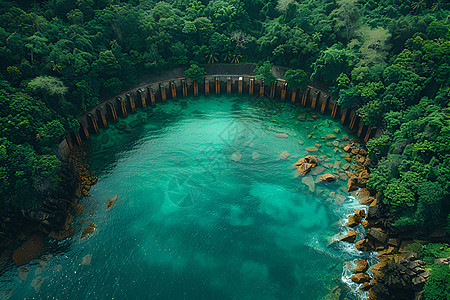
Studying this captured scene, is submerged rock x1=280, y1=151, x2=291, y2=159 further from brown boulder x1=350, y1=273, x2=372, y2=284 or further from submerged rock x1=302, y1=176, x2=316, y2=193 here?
brown boulder x1=350, y1=273, x2=372, y2=284

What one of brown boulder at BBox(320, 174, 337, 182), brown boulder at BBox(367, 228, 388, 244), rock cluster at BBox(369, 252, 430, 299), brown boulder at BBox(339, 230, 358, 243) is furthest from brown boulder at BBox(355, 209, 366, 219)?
rock cluster at BBox(369, 252, 430, 299)

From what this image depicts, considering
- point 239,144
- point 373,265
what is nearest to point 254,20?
point 239,144

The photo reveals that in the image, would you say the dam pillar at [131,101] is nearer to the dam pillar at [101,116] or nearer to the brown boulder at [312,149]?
the dam pillar at [101,116]

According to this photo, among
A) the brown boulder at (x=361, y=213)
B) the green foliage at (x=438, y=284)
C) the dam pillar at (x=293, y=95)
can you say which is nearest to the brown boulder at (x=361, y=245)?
the brown boulder at (x=361, y=213)

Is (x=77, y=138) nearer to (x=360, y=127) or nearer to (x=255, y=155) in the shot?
(x=255, y=155)

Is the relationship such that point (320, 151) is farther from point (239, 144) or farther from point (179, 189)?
point (179, 189)

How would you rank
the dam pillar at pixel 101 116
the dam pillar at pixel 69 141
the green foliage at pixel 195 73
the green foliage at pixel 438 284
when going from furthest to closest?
the green foliage at pixel 195 73 < the dam pillar at pixel 101 116 < the dam pillar at pixel 69 141 < the green foliage at pixel 438 284
